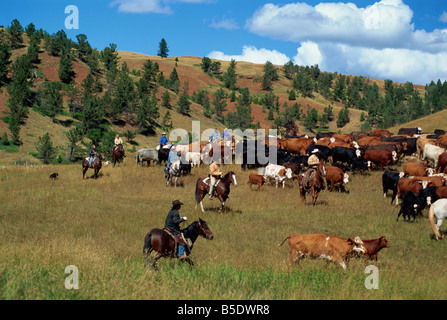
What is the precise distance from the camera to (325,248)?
930 centimetres

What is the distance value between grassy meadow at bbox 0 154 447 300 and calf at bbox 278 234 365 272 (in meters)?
0.30

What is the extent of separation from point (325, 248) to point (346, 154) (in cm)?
1930

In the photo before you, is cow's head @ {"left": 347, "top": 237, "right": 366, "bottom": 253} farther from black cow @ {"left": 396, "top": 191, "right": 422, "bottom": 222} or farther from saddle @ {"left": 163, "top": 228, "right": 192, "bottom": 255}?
black cow @ {"left": 396, "top": 191, "right": 422, "bottom": 222}

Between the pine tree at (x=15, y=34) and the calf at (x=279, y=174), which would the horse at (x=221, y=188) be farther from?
the pine tree at (x=15, y=34)

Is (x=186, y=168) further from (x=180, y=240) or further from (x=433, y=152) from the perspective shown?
(x=433, y=152)

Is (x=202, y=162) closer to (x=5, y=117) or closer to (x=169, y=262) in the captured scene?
(x=169, y=262)

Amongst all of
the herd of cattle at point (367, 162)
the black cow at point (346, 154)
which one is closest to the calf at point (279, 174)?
the herd of cattle at point (367, 162)

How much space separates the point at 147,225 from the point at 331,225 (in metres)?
7.68

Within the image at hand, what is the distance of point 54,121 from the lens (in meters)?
53.6

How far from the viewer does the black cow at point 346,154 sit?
26694 millimetres

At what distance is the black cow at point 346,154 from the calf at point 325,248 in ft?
59.7

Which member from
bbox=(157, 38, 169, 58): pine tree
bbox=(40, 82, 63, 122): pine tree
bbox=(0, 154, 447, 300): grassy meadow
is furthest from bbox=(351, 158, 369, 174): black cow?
bbox=(157, 38, 169, 58): pine tree

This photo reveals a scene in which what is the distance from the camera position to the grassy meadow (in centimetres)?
694
